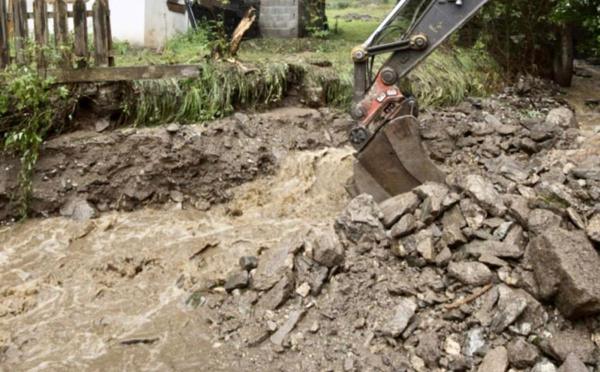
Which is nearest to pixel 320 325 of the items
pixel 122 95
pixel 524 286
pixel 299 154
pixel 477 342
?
pixel 477 342

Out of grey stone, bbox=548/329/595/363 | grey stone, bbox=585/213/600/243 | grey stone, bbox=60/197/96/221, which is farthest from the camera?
grey stone, bbox=60/197/96/221

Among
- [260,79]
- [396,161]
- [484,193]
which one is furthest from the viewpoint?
[260,79]

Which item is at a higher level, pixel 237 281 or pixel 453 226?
pixel 453 226

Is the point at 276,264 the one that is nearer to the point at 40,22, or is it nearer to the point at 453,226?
the point at 453,226

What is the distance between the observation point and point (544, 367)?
2.70 meters

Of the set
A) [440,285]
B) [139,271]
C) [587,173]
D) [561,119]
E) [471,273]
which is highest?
[561,119]

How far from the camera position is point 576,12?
625cm

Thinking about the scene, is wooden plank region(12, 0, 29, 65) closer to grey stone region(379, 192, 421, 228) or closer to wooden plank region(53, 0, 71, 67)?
wooden plank region(53, 0, 71, 67)

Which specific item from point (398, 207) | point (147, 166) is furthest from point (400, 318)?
point (147, 166)

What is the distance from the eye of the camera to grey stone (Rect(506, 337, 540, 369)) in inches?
108

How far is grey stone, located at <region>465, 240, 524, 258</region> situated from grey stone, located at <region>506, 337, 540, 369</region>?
1.97 ft

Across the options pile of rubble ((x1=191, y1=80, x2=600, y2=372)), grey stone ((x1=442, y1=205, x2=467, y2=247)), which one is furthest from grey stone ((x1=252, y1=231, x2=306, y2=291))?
grey stone ((x1=442, y1=205, x2=467, y2=247))

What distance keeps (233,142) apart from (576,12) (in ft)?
15.0

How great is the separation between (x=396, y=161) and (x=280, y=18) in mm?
6001
